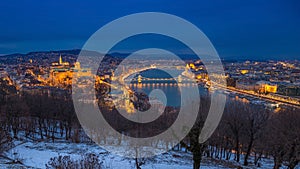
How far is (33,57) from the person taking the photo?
85.6m

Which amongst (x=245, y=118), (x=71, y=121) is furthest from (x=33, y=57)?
(x=245, y=118)

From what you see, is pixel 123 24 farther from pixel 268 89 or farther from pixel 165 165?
pixel 268 89

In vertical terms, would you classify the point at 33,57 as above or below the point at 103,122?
above

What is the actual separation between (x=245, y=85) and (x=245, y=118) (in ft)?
147

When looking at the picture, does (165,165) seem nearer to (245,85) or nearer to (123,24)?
(123,24)

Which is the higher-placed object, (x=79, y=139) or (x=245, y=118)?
(x=245, y=118)

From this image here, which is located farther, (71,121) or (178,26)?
(71,121)

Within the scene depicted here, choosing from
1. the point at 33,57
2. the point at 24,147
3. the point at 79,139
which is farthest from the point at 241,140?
the point at 33,57

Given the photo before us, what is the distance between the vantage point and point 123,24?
5586mm

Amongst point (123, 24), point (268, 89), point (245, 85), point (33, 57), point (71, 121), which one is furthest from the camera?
point (33, 57)

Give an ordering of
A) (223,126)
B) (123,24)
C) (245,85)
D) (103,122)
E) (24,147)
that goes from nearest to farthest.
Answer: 1. (123,24)
2. (24,147)
3. (223,126)
4. (103,122)
5. (245,85)

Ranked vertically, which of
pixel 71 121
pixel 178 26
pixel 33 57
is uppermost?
pixel 33 57

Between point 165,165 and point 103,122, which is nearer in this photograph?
point 165,165

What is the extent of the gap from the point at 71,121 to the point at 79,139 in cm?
101
